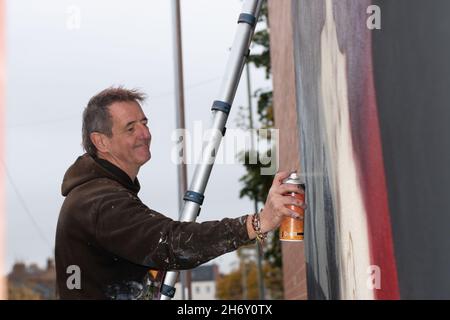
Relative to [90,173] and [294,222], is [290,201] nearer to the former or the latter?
[294,222]

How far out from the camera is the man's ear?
3488mm

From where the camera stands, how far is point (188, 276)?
1195 cm

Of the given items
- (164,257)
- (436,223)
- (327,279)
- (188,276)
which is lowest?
(188,276)

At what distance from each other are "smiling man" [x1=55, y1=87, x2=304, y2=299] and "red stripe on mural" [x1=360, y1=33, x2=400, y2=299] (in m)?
0.40

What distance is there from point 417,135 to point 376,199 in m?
0.50

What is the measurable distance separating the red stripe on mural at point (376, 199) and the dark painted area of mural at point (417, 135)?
7 centimetres

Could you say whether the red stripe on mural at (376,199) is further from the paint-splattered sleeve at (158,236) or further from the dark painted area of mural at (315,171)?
the dark painted area of mural at (315,171)

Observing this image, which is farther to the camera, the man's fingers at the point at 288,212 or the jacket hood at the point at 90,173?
the jacket hood at the point at 90,173

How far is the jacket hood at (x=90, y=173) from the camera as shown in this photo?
331cm

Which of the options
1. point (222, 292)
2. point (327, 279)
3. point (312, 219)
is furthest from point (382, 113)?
point (222, 292)

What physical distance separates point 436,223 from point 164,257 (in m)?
1.40

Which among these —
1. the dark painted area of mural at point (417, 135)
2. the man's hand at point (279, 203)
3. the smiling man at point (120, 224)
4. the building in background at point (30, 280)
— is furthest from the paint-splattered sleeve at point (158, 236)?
the building in background at point (30, 280)

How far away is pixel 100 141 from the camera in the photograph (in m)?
3.52
